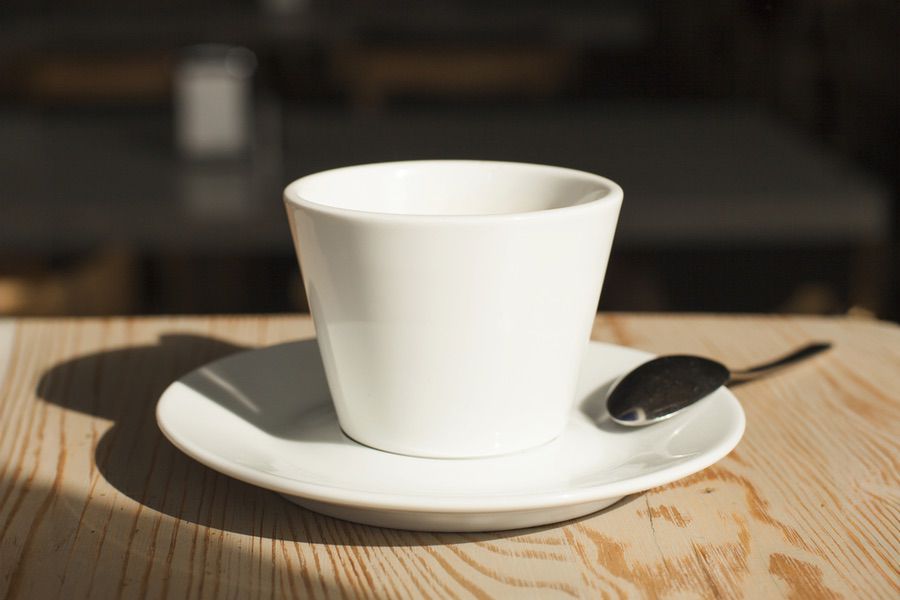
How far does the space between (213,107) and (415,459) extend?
1248 mm

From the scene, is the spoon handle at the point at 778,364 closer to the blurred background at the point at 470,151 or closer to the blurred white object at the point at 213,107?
the blurred background at the point at 470,151

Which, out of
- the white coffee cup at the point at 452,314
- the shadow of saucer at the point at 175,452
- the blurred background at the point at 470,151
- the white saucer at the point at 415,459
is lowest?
the blurred background at the point at 470,151

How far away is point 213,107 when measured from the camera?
1.56 m

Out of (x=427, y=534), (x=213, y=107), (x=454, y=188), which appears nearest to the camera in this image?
(x=427, y=534)

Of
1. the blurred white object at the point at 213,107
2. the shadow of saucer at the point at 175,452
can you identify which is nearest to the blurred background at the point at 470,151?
the blurred white object at the point at 213,107

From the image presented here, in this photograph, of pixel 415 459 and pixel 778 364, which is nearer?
pixel 415 459

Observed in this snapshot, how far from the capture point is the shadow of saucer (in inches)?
14.8

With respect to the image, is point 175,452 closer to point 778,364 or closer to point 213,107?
point 778,364

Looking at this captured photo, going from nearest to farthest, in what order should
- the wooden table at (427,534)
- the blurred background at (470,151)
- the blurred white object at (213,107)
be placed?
the wooden table at (427,534)
the blurred background at (470,151)
the blurred white object at (213,107)

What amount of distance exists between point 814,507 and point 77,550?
0.27 metres

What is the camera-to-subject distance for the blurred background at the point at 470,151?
1280 millimetres

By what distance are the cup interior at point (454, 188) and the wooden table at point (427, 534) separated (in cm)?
13

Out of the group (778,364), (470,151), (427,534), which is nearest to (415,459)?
(427,534)

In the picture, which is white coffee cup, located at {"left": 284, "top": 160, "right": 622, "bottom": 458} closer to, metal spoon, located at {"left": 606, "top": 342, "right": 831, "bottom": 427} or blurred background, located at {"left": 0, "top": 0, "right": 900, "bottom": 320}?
metal spoon, located at {"left": 606, "top": 342, "right": 831, "bottom": 427}
